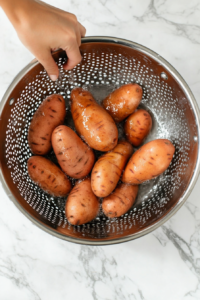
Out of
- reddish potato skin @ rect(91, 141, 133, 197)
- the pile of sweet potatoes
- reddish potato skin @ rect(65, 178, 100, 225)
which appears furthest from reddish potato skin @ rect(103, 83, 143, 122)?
reddish potato skin @ rect(65, 178, 100, 225)

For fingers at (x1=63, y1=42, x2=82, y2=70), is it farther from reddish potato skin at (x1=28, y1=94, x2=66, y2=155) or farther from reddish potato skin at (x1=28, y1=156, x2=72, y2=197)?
reddish potato skin at (x1=28, y1=156, x2=72, y2=197)

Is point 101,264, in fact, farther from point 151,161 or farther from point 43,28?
point 43,28

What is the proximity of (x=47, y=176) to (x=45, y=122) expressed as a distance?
0.14 meters

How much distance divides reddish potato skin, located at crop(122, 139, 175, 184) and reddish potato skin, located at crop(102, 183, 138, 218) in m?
0.03

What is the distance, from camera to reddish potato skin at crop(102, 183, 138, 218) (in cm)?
67

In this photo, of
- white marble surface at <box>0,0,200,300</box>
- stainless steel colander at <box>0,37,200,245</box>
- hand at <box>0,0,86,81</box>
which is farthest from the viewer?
white marble surface at <box>0,0,200,300</box>

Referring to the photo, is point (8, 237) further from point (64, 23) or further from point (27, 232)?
point (64, 23)

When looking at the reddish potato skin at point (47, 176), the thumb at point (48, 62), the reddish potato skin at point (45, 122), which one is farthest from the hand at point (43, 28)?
the reddish potato skin at point (47, 176)

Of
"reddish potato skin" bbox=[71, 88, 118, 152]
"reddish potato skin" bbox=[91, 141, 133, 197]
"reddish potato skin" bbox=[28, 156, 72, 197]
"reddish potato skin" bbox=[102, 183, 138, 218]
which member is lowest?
"reddish potato skin" bbox=[28, 156, 72, 197]

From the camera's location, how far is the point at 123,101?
716 mm

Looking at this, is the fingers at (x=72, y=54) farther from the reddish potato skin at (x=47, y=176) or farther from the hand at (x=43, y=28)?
the reddish potato skin at (x=47, y=176)

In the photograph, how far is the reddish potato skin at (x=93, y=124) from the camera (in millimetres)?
675

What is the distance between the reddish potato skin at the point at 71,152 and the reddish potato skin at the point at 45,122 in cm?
4

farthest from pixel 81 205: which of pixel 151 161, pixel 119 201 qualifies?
pixel 151 161
